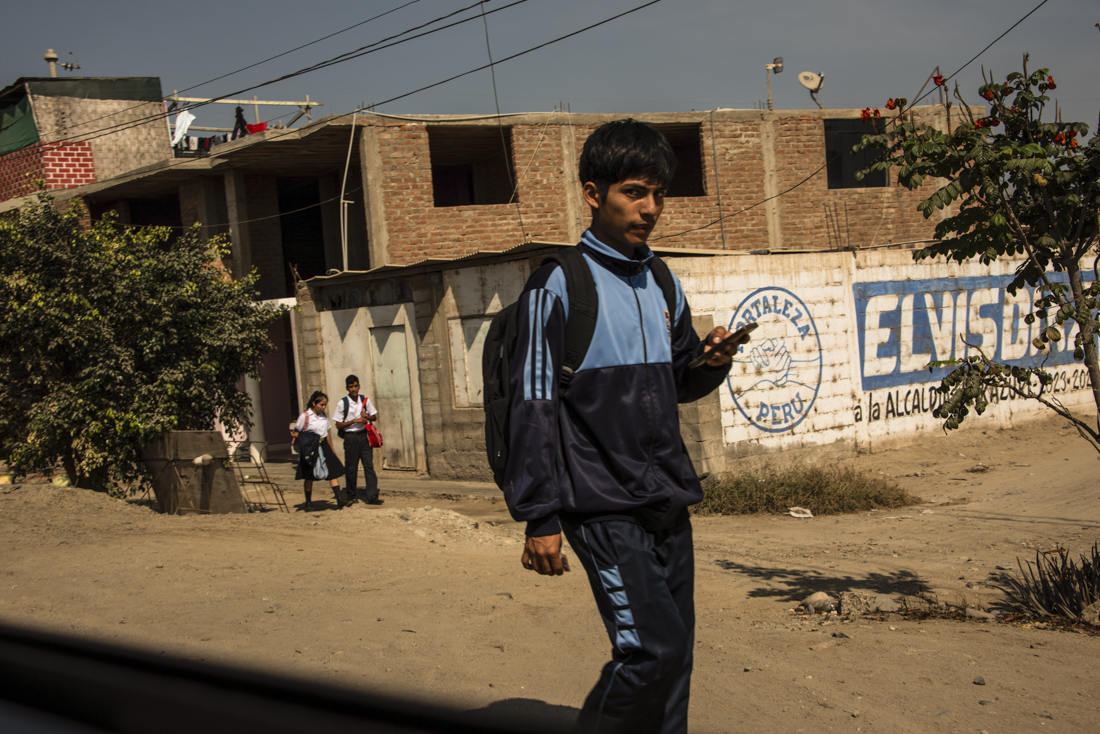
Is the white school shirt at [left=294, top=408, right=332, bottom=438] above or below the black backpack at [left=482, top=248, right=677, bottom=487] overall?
below

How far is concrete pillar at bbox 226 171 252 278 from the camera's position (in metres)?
17.9

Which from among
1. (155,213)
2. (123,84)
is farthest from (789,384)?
(123,84)

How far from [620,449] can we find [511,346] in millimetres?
419

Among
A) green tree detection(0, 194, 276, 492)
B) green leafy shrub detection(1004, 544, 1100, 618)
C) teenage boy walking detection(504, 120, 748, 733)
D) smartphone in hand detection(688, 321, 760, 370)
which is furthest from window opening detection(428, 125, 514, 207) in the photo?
smartphone in hand detection(688, 321, 760, 370)

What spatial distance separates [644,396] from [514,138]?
14.9 metres

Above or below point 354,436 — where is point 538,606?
below

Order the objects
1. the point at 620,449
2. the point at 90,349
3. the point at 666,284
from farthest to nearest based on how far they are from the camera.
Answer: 1. the point at 90,349
2. the point at 666,284
3. the point at 620,449

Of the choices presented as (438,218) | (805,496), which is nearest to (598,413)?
(805,496)

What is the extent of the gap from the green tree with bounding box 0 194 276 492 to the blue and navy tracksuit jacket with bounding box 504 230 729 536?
26.5ft

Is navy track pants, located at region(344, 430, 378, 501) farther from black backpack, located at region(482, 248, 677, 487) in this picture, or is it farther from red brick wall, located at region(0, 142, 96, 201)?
red brick wall, located at region(0, 142, 96, 201)

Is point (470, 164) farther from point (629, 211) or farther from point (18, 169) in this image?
point (629, 211)

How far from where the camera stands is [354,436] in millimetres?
10789

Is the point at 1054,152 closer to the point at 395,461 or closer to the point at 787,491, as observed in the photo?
the point at 787,491

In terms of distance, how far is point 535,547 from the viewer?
221 centimetres
